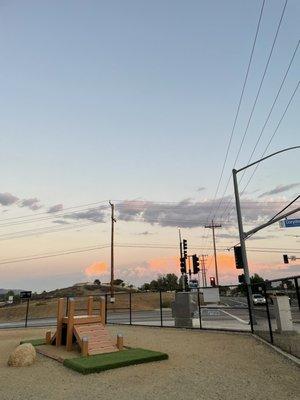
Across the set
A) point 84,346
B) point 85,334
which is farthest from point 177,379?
point 85,334

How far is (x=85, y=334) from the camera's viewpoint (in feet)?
42.1

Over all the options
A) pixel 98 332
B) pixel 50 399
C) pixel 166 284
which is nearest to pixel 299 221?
pixel 98 332

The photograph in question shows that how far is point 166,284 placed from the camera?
135500mm

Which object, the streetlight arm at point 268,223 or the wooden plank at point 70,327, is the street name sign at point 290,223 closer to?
the streetlight arm at point 268,223

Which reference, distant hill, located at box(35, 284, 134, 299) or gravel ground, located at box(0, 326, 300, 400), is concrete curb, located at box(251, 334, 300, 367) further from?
distant hill, located at box(35, 284, 134, 299)

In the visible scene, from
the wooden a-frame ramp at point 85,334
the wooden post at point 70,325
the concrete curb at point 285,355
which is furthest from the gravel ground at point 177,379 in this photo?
the wooden post at point 70,325

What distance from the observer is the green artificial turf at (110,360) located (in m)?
9.88

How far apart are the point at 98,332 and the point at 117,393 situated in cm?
Result: 547

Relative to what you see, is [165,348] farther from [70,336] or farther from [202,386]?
Answer: [202,386]

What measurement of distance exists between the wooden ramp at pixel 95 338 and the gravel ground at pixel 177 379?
1.25 metres

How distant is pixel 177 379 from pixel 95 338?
15.0ft

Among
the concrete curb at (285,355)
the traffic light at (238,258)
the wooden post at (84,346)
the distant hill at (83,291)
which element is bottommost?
the concrete curb at (285,355)

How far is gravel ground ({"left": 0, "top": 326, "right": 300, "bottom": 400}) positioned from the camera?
761cm

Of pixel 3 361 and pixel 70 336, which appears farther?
pixel 70 336
